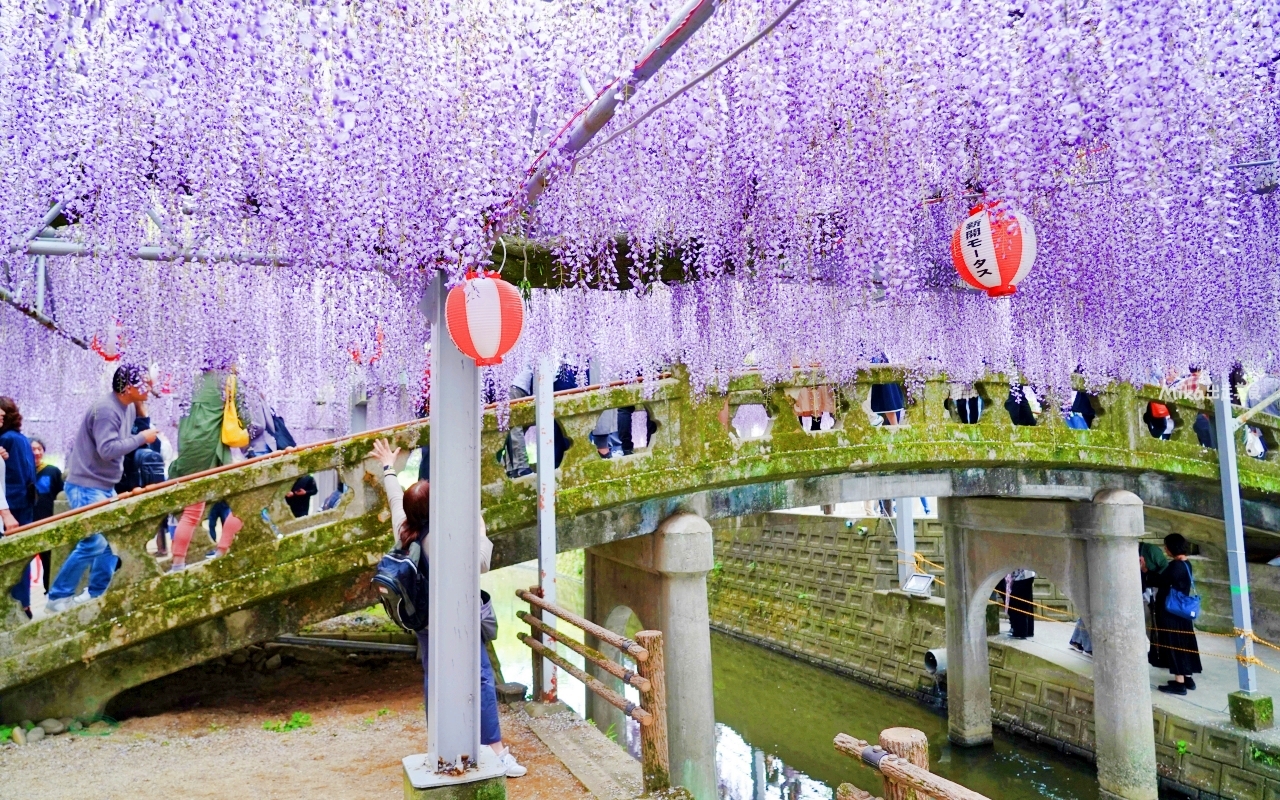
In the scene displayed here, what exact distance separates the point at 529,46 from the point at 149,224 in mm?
3303

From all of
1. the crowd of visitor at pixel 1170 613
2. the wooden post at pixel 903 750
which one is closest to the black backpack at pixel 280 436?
the wooden post at pixel 903 750

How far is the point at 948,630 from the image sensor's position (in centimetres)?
1014

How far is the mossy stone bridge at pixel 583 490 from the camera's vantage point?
5250mm

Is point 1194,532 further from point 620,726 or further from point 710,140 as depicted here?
point 710,140

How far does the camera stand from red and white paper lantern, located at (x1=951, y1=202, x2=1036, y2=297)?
4508 millimetres

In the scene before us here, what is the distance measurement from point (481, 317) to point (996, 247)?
8.92ft

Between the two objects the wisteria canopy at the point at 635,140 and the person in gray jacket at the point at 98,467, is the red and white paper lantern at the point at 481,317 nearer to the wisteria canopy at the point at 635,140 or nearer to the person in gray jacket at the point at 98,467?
the wisteria canopy at the point at 635,140

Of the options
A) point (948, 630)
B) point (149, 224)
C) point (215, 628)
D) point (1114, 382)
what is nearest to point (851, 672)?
point (948, 630)

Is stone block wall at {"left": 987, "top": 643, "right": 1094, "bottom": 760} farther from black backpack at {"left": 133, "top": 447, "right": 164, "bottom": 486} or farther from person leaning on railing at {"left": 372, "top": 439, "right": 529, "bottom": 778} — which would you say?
black backpack at {"left": 133, "top": 447, "right": 164, "bottom": 486}

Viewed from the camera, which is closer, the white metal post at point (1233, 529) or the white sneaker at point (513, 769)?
the white sneaker at point (513, 769)

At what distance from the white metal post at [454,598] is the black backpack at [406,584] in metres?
0.25

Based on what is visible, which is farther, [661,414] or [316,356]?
[316,356]

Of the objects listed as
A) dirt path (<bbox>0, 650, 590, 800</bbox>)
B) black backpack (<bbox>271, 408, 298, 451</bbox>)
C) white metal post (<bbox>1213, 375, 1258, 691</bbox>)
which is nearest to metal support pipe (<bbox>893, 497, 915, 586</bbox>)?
white metal post (<bbox>1213, 375, 1258, 691</bbox>)

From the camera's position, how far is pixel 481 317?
3.61 meters
